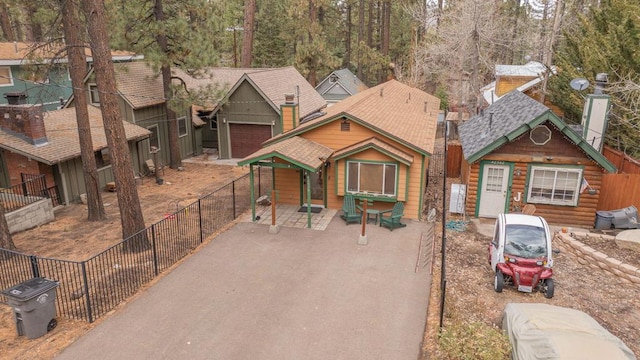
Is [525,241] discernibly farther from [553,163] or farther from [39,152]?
[39,152]

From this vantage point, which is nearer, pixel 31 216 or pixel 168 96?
pixel 31 216

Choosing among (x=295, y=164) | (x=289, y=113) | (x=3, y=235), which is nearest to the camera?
(x=3, y=235)

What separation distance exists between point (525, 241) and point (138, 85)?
20574 millimetres

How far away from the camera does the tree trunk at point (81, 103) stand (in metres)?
14.6

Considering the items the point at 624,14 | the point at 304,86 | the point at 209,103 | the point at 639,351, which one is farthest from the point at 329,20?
the point at 639,351

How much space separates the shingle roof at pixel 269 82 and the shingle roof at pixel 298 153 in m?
7.84

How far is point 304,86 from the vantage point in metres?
30.0

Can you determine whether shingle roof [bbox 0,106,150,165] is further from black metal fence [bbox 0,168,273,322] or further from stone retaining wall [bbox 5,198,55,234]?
black metal fence [bbox 0,168,273,322]

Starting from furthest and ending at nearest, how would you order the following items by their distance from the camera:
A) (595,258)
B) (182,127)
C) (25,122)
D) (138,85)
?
(182,127) → (138,85) → (25,122) → (595,258)

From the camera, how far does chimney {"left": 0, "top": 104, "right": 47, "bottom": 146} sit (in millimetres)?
17172

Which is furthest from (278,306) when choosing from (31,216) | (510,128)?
(31,216)

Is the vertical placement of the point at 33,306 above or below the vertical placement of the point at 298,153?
below

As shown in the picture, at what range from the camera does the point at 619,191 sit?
51.4ft

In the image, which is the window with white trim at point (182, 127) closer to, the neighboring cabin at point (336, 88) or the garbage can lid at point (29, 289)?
the neighboring cabin at point (336, 88)
